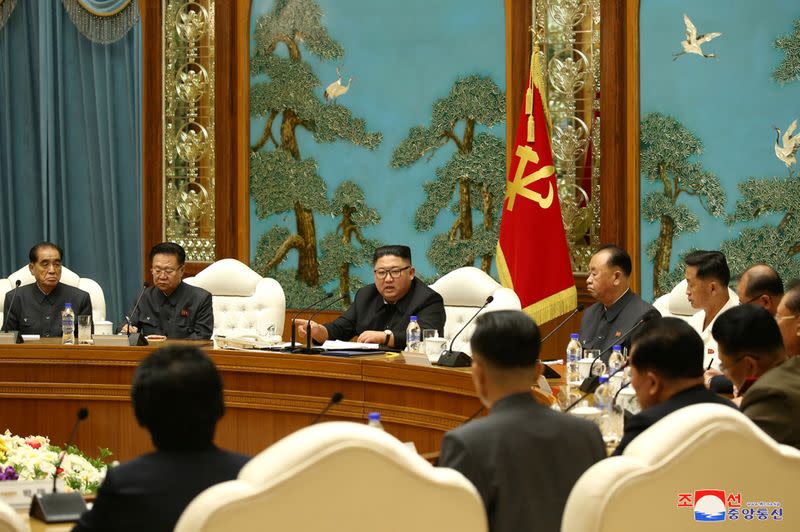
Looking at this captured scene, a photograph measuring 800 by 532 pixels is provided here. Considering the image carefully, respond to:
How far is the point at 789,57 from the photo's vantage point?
6.05 metres

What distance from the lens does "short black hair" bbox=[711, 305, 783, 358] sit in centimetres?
278

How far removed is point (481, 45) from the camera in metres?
6.85

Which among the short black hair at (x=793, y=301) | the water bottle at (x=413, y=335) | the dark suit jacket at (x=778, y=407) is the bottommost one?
the water bottle at (x=413, y=335)

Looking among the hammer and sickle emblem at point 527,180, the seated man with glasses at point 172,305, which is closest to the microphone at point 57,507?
the seated man with glasses at point 172,305

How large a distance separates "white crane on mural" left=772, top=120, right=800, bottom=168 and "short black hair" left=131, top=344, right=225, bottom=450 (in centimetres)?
485

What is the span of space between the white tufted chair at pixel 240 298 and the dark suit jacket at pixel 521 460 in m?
4.02

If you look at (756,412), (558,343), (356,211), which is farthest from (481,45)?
(756,412)

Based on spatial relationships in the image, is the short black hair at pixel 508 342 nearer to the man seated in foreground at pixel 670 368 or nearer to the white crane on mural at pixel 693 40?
the man seated in foreground at pixel 670 368

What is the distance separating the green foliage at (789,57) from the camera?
604cm

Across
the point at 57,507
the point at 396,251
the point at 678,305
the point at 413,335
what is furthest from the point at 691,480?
the point at 396,251

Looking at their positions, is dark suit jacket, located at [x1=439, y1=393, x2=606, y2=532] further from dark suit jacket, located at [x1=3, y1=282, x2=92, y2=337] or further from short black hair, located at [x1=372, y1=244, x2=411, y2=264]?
dark suit jacket, located at [x1=3, y1=282, x2=92, y2=337]

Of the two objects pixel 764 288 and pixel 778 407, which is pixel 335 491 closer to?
pixel 778 407

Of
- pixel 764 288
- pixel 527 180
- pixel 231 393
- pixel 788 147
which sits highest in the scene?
pixel 788 147

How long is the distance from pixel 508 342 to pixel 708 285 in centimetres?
267
